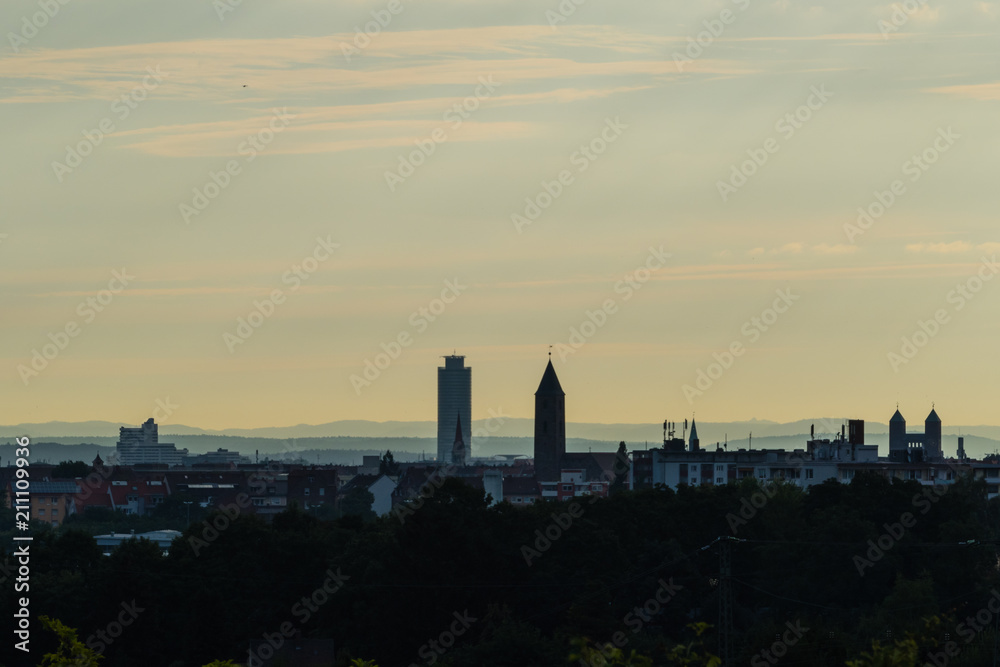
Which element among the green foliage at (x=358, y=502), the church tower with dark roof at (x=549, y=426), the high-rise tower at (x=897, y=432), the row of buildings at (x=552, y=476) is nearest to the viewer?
the row of buildings at (x=552, y=476)

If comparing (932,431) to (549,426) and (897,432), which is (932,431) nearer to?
(897,432)

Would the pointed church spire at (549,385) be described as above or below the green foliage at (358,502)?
above

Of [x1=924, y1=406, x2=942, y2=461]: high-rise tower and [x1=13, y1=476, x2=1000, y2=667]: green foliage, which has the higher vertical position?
[x1=924, y1=406, x2=942, y2=461]: high-rise tower

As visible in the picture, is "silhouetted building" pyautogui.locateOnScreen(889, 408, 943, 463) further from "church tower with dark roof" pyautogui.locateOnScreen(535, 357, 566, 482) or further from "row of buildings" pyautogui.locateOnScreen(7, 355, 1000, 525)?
"church tower with dark roof" pyautogui.locateOnScreen(535, 357, 566, 482)

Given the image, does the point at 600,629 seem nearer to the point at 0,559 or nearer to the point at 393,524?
the point at 393,524

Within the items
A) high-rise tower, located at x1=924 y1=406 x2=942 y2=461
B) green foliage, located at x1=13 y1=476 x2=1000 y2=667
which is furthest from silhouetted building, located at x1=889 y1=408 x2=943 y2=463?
green foliage, located at x1=13 y1=476 x2=1000 y2=667

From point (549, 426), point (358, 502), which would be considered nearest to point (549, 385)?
point (549, 426)

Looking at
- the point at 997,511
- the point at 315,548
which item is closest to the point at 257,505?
the point at 997,511

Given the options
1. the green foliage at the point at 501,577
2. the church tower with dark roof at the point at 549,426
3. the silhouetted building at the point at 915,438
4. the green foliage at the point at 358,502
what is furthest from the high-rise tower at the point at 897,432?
the green foliage at the point at 501,577

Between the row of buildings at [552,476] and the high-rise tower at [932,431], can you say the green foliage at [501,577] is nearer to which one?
the row of buildings at [552,476]
